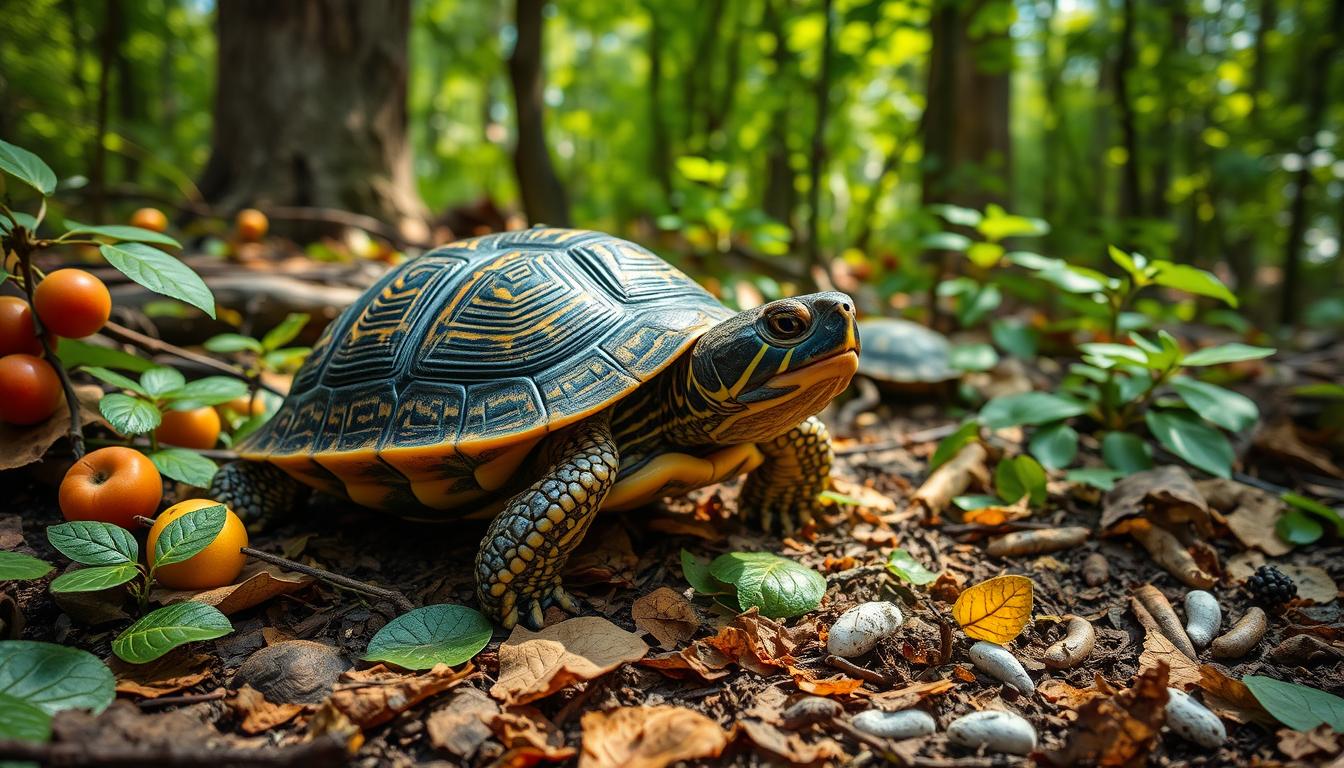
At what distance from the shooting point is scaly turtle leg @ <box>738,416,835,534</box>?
2793mm

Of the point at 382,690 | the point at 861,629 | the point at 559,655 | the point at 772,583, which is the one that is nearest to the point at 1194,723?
the point at 861,629

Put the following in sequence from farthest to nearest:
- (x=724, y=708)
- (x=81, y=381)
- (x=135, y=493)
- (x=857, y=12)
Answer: (x=857, y=12), (x=81, y=381), (x=135, y=493), (x=724, y=708)

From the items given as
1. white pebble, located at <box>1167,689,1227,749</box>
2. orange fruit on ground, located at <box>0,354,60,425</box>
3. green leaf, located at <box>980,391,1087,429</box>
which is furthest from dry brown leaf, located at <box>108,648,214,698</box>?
green leaf, located at <box>980,391,1087,429</box>

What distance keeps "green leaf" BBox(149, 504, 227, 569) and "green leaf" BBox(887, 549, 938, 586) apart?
2.19 meters

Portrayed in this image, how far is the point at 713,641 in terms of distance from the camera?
2.09 m

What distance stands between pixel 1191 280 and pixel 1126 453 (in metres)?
0.85

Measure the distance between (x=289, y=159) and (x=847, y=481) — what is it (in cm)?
550

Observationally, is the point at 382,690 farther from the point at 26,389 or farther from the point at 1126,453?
the point at 1126,453

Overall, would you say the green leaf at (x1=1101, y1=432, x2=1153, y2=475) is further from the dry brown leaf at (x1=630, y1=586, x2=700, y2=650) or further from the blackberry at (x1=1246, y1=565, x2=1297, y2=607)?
the dry brown leaf at (x1=630, y1=586, x2=700, y2=650)

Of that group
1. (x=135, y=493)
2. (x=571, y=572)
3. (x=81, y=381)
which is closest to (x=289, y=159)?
(x=81, y=381)

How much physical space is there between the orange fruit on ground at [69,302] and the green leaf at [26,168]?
29cm

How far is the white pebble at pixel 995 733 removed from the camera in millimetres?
1697

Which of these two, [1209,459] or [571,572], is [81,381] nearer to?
[571,572]

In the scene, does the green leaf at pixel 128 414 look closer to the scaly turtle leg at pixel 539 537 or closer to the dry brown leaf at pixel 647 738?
the scaly turtle leg at pixel 539 537
